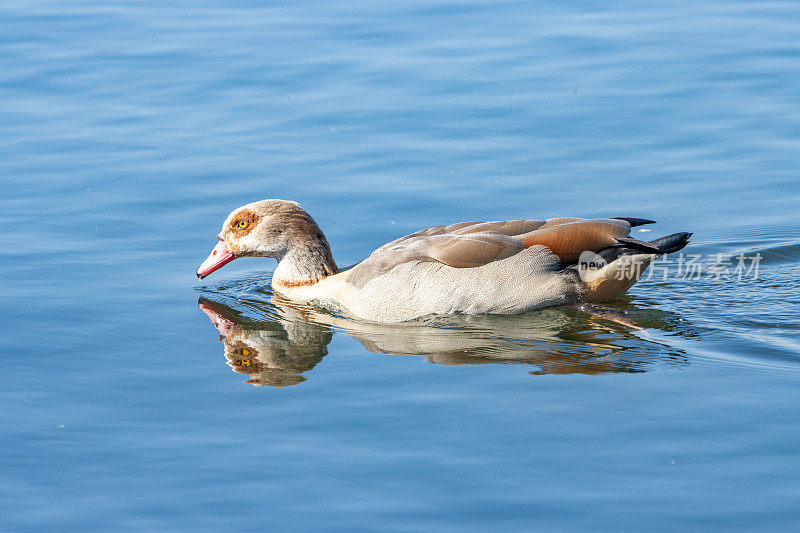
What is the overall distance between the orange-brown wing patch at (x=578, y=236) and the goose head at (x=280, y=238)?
2025mm

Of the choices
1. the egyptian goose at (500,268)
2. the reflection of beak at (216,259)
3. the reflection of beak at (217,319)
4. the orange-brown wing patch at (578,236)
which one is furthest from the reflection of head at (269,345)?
A: the orange-brown wing patch at (578,236)

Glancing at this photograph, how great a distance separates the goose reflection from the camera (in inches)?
320

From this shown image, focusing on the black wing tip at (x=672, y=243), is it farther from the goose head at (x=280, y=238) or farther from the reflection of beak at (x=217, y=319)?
the reflection of beak at (x=217, y=319)

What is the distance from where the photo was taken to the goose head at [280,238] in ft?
33.3

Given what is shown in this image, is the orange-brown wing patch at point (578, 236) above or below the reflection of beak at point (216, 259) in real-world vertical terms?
above

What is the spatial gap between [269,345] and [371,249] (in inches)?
79.4

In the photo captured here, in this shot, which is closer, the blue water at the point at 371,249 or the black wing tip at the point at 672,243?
the blue water at the point at 371,249

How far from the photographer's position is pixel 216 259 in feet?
33.3

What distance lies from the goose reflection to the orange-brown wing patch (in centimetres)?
55

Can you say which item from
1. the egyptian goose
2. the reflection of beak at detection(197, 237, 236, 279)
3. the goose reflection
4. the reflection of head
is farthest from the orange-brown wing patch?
the reflection of beak at detection(197, 237, 236, 279)

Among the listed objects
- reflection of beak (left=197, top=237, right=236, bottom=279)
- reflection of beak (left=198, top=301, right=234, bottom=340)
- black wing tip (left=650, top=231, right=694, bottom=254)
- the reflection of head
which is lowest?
the reflection of head

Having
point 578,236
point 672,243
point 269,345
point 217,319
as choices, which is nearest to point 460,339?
point 578,236

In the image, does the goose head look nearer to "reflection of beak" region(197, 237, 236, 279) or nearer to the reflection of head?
"reflection of beak" region(197, 237, 236, 279)

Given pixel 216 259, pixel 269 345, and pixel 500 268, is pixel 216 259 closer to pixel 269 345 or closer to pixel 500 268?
pixel 269 345
